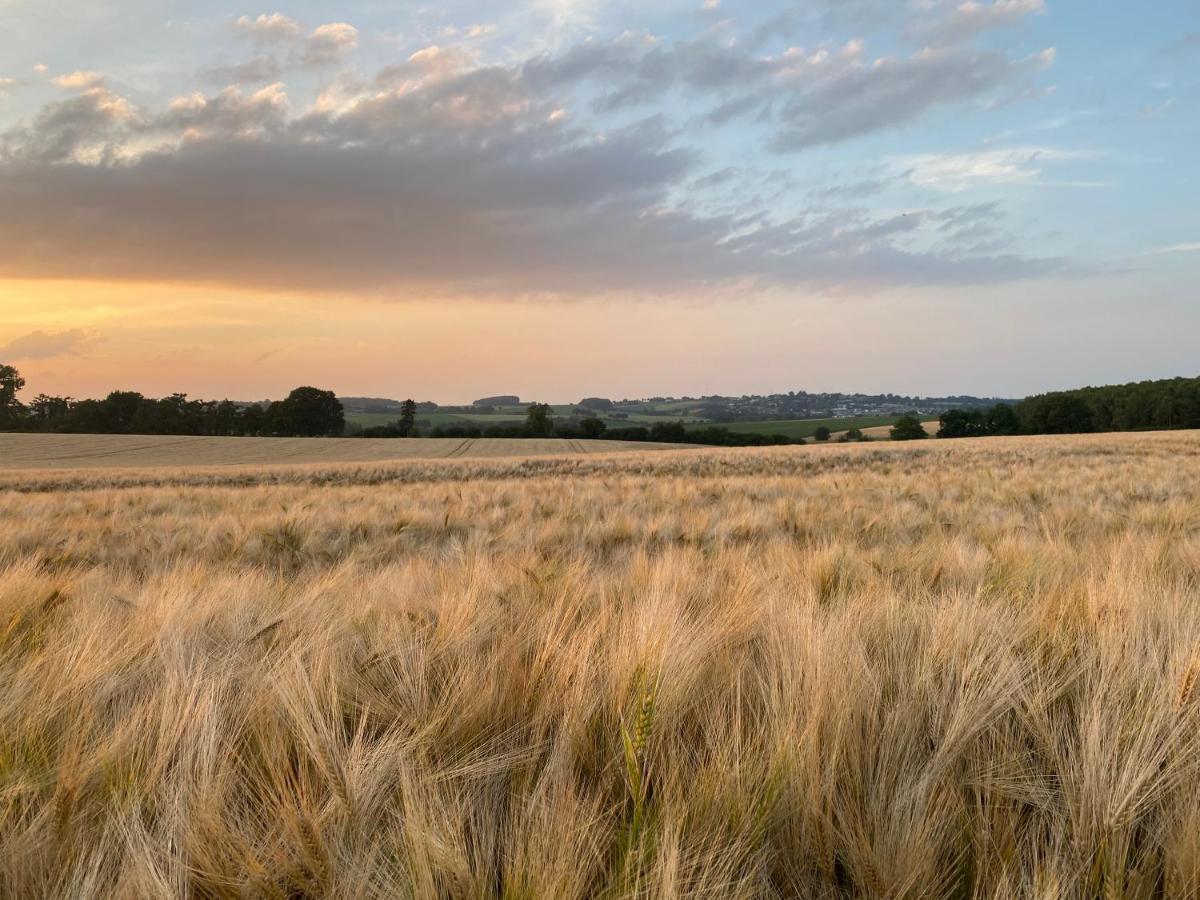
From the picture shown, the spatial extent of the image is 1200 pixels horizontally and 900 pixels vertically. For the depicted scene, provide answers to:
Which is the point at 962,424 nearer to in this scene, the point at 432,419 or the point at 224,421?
the point at 432,419

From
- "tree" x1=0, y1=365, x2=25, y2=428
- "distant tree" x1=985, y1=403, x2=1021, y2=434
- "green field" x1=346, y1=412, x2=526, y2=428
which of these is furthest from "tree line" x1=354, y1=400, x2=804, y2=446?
"tree" x1=0, y1=365, x2=25, y2=428

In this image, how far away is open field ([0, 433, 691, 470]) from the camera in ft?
141

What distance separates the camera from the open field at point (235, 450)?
141ft

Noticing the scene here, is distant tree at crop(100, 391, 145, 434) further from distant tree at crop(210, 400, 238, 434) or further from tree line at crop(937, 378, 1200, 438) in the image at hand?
tree line at crop(937, 378, 1200, 438)

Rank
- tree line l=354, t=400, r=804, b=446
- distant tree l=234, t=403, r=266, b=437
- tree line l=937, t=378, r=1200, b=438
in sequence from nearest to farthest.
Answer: tree line l=354, t=400, r=804, b=446 → tree line l=937, t=378, r=1200, b=438 → distant tree l=234, t=403, r=266, b=437

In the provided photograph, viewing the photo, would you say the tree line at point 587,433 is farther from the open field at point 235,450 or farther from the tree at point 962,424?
the tree at point 962,424

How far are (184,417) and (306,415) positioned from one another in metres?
15.8

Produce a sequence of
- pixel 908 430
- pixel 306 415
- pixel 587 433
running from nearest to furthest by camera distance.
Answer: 1. pixel 908 430
2. pixel 587 433
3. pixel 306 415

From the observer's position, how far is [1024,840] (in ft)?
4.02

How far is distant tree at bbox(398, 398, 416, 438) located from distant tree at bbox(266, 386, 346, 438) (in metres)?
7.57

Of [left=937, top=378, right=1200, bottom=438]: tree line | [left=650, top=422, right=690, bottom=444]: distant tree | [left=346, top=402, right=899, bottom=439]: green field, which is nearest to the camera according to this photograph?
[left=650, top=422, right=690, bottom=444]: distant tree

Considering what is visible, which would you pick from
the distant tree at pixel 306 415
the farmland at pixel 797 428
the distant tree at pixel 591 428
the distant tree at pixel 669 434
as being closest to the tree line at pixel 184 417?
the distant tree at pixel 306 415

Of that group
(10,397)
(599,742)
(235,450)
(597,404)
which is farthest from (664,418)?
(599,742)

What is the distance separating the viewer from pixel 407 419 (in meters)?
91.8
